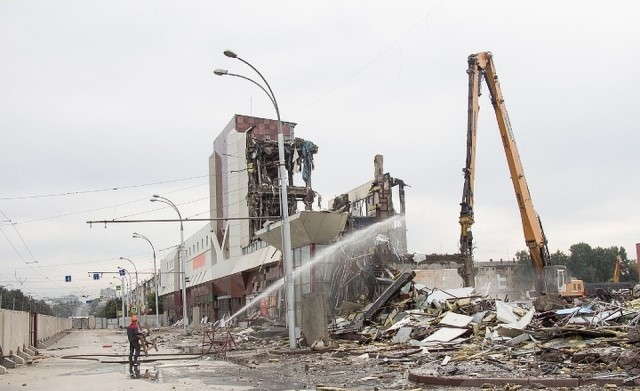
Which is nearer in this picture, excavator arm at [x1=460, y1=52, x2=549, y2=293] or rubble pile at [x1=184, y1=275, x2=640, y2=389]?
rubble pile at [x1=184, y1=275, x2=640, y2=389]

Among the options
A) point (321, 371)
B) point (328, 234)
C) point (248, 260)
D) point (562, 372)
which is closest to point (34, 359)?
point (321, 371)

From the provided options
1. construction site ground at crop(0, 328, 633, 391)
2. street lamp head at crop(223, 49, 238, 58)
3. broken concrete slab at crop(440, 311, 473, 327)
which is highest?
street lamp head at crop(223, 49, 238, 58)

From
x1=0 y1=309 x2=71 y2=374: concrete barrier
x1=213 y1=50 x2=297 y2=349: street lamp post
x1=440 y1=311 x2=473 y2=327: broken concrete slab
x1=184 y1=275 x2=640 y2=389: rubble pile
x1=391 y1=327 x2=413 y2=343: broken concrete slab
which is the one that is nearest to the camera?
x1=184 y1=275 x2=640 y2=389: rubble pile

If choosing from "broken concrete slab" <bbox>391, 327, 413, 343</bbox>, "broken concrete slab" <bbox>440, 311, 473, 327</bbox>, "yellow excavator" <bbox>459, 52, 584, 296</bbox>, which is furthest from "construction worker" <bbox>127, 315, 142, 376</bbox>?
"yellow excavator" <bbox>459, 52, 584, 296</bbox>

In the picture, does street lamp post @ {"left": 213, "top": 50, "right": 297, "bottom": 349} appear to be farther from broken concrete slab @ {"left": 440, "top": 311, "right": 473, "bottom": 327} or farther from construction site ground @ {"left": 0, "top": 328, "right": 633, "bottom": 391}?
broken concrete slab @ {"left": 440, "top": 311, "right": 473, "bottom": 327}

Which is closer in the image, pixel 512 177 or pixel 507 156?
pixel 512 177

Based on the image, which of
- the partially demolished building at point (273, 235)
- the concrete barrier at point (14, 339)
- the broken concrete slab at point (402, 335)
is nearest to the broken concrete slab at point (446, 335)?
the broken concrete slab at point (402, 335)

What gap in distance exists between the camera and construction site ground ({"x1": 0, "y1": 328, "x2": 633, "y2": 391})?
1370 centimetres

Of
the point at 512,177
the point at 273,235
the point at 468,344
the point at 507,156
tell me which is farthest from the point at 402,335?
the point at 273,235

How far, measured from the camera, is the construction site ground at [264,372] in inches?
539

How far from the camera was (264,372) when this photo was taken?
57.1 feet

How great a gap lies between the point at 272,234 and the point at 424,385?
27.3 metres

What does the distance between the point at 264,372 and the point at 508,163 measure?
19101mm

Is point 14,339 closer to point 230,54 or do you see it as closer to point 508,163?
point 230,54
